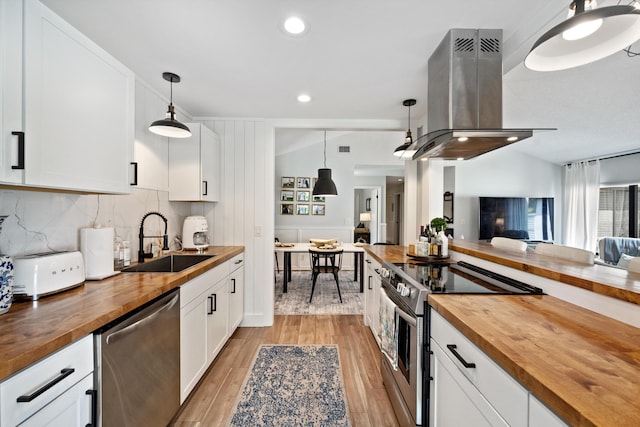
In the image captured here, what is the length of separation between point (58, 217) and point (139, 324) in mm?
914

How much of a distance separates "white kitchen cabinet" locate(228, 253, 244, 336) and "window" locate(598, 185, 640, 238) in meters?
7.13

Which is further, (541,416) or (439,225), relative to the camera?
(439,225)

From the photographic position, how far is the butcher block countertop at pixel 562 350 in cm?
57

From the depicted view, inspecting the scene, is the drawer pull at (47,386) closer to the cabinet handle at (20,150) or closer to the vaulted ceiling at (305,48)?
the cabinet handle at (20,150)

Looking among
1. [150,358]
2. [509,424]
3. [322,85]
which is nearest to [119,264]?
[150,358]

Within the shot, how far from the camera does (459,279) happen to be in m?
1.70

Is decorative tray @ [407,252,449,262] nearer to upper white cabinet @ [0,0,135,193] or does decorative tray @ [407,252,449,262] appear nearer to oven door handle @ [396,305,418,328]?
oven door handle @ [396,305,418,328]

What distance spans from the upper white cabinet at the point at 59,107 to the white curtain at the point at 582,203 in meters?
8.27

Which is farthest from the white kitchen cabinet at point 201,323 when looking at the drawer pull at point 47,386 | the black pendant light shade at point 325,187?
the black pendant light shade at point 325,187

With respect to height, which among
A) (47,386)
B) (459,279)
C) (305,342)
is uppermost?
(459,279)

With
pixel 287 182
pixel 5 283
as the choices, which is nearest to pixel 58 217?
pixel 5 283

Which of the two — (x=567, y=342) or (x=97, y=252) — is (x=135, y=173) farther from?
(x=567, y=342)

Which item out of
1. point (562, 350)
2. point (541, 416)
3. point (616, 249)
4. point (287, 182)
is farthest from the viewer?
point (287, 182)

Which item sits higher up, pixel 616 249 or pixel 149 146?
pixel 149 146
